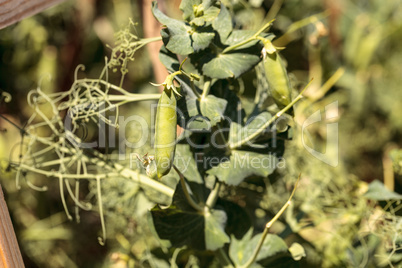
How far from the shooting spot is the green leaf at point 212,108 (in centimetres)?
34

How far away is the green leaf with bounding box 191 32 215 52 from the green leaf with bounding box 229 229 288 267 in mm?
182

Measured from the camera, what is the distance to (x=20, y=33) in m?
0.79

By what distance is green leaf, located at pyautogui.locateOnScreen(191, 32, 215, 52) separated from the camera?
337 mm

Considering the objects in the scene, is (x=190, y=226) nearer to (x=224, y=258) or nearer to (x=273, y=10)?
(x=224, y=258)

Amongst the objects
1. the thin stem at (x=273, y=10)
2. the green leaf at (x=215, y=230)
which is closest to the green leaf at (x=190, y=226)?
the green leaf at (x=215, y=230)

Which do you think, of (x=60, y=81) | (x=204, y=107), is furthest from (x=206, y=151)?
(x=60, y=81)

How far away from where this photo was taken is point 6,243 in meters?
0.32

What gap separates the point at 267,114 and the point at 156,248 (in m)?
0.21

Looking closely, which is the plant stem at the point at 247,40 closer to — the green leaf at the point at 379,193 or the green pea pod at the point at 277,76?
the green pea pod at the point at 277,76

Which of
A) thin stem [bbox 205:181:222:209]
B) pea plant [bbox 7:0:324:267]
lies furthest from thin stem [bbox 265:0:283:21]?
thin stem [bbox 205:181:222:209]

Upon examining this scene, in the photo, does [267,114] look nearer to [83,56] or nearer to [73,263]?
[73,263]

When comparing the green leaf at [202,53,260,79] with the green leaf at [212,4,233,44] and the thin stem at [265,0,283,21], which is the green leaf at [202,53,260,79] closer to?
the green leaf at [212,4,233,44]

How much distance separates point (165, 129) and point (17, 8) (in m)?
0.16

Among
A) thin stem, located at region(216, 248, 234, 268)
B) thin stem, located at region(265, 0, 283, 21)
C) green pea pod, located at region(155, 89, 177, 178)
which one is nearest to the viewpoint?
green pea pod, located at region(155, 89, 177, 178)
